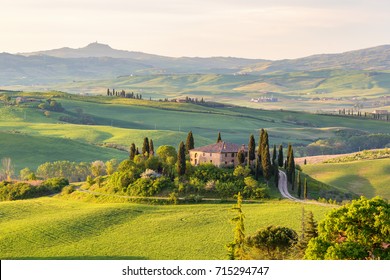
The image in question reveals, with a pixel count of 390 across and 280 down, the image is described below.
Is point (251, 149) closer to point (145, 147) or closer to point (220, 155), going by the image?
point (220, 155)

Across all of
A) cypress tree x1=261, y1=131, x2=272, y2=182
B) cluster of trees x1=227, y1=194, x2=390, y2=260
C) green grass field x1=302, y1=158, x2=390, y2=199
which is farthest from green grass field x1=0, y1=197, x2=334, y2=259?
green grass field x1=302, y1=158, x2=390, y2=199

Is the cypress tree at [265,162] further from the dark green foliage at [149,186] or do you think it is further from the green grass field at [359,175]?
the green grass field at [359,175]

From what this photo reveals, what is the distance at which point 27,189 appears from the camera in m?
119

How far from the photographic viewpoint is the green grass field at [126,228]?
76.0 metres

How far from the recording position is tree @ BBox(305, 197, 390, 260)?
48.2m

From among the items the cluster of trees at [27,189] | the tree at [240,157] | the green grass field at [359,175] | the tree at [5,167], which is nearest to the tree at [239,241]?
the tree at [240,157]

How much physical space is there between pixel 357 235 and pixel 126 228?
143 feet

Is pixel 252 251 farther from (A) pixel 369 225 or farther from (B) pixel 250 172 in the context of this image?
(B) pixel 250 172

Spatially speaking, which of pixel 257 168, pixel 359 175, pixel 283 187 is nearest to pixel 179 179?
pixel 257 168

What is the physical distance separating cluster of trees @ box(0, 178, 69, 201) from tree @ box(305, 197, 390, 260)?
77.3 metres

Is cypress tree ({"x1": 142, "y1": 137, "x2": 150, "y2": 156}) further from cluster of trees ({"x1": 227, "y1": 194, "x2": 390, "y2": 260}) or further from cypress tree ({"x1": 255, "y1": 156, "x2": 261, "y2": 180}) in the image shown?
cluster of trees ({"x1": 227, "y1": 194, "x2": 390, "y2": 260})

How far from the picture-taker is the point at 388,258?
158ft

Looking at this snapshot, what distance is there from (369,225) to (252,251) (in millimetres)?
16763
